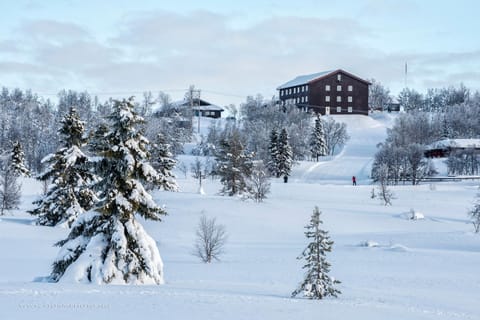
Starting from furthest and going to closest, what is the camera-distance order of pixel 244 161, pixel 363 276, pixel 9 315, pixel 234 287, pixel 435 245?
pixel 244 161 → pixel 435 245 → pixel 363 276 → pixel 234 287 → pixel 9 315

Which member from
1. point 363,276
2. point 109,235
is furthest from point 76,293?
point 363,276

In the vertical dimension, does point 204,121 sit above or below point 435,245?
above

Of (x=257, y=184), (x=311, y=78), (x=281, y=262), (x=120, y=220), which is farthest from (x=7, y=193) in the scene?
(x=311, y=78)

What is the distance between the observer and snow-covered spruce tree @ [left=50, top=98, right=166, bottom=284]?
1543 centimetres

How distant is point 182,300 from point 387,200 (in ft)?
136

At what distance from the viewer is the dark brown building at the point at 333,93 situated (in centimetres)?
13050

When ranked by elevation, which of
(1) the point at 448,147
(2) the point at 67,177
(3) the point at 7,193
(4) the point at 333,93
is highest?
(4) the point at 333,93

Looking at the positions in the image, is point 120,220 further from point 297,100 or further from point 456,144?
point 297,100

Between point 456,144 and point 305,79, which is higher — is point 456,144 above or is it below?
below

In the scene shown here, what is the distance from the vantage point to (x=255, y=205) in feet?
151

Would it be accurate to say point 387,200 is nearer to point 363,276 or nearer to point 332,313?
point 363,276

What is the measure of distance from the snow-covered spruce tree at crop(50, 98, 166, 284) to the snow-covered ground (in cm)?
132

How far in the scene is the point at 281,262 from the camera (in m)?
26.7

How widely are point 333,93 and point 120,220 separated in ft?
390
